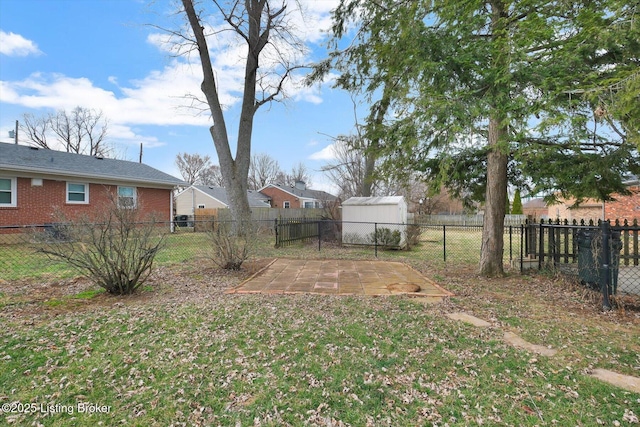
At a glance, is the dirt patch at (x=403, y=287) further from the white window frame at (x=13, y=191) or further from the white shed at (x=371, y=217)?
the white window frame at (x=13, y=191)

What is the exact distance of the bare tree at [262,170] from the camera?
42.5 meters

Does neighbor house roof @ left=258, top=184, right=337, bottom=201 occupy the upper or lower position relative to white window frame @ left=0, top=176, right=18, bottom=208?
upper

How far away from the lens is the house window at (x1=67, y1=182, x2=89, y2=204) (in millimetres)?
12789

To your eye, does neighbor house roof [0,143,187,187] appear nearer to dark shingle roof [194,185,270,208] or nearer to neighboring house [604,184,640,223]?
dark shingle roof [194,185,270,208]

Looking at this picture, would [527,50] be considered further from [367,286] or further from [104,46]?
[104,46]

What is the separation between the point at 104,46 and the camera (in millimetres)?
10953

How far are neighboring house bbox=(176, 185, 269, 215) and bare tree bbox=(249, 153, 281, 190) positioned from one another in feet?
43.0

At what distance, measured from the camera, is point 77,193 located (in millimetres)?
13047

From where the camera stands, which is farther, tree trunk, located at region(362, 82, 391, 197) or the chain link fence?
tree trunk, located at region(362, 82, 391, 197)

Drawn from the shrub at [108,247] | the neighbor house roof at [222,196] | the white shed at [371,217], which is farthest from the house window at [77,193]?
the neighbor house roof at [222,196]

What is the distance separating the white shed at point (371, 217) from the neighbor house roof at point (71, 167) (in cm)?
990

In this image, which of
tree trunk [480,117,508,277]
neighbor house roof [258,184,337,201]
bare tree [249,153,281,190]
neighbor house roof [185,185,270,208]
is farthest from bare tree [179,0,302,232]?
bare tree [249,153,281,190]

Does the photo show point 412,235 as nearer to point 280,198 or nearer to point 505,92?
point 505,92

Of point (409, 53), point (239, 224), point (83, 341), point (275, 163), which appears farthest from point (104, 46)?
point (275, 163)
